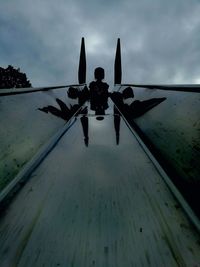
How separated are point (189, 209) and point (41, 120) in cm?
125

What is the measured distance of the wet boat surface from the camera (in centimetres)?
55

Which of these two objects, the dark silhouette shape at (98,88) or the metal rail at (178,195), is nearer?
the metal rail at (178,195)

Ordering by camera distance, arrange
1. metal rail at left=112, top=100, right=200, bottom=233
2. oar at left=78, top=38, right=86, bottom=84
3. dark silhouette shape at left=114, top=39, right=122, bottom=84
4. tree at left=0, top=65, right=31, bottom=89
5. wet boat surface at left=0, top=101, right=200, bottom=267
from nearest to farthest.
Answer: wet boat surface at left=0, top=101, right=200, bottom=267 < metal rail at left=112, top=100, right=200, bottom=233 < oar at left=78, top=38, right=86, bottom=84 < dark silhouette shape at left=114, top=39, right=122, bottom=84 < tree at left=0, top=65, right=31, bottom=89

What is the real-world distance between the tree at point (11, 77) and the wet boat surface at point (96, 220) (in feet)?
49.7

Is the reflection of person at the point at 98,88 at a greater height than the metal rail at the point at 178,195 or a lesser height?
lesser

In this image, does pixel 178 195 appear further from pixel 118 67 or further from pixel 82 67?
pixel 118 67

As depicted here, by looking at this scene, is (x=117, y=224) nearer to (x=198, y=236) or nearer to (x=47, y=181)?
(x=198, y=236)

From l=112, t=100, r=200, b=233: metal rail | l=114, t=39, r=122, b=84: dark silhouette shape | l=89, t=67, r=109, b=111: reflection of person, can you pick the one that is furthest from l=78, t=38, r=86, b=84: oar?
l=112, t=100, r=200, b=233: metal rail

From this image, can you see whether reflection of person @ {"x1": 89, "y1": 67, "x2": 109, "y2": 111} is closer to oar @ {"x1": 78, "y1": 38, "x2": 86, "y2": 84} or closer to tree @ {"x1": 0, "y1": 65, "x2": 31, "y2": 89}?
oar @ {"x1": 78, "y1": 38, "x2": 86, "y2": 84}

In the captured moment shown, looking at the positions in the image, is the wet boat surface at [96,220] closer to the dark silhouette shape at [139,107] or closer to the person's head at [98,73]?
the dark silhouette shape at [139,107]

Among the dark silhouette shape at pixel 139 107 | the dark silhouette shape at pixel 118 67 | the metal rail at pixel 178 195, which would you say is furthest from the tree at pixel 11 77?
the metal rail at pixel 178 195

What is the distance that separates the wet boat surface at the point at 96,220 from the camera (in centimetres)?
55

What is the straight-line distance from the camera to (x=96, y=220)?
0.67 meters

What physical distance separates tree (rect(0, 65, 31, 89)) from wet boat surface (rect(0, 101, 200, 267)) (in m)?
15.2
